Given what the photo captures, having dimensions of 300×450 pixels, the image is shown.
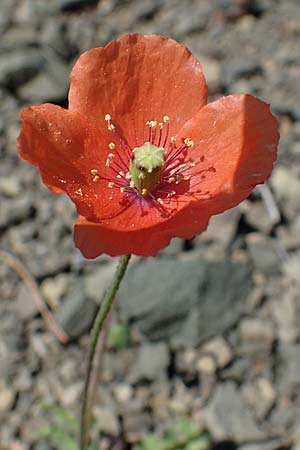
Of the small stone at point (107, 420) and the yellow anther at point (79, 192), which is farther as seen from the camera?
the small stone at point (107, 420)

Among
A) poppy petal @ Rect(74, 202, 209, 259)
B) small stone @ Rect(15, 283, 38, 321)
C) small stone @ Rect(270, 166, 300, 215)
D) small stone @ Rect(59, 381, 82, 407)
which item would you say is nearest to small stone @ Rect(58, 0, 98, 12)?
small stone @ Rect(270, 166, 300, 215)

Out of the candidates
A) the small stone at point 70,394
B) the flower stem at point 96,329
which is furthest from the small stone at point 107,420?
the flower stem at point 96,329

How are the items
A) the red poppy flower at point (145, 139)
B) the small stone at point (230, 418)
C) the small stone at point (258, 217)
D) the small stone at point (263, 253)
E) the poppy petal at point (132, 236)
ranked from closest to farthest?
the poppy petal at point (132, 236), the red poppy flower at point (145, 139), the small stone at point (230, 418), the small stone at point (263, 253), the small stone at point (258, 217)

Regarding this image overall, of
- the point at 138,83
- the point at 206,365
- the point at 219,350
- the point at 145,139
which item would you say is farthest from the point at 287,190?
the point at 138,83

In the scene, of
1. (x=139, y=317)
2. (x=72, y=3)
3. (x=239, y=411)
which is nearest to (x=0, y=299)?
(x=139, y=317)

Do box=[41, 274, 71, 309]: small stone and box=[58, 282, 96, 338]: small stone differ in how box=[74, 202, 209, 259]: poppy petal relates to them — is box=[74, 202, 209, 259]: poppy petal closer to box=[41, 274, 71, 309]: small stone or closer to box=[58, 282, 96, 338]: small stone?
box=[58, 282, 96, 338]: small stone

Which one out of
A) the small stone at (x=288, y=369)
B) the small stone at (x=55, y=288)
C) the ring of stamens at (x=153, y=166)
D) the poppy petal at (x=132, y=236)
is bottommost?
the small stone at (x=288, y=369)

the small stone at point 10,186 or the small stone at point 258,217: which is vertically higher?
the small stone at point 10,186

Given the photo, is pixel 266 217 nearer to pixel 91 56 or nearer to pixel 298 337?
pixel 298 337

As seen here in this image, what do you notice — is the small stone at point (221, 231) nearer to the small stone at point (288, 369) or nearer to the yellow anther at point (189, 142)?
the small stone at point (288, 369)
